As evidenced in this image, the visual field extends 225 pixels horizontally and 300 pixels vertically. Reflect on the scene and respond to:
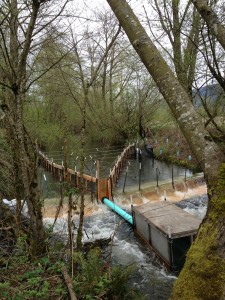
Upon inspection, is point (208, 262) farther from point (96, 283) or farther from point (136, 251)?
point (136, 251)

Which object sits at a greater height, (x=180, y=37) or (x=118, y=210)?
(x=180, y=37)

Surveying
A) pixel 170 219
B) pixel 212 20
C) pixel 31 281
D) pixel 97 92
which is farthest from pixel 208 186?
pixel 97 92

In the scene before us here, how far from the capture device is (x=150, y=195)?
45.3 ft

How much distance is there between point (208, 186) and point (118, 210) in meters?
10.0

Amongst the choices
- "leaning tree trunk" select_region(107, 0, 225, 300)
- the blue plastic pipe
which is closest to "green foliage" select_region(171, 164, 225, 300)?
"leaning tree trunk" select_region(107, 0, 225, 300)

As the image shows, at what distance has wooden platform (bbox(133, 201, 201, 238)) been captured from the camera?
7426mm

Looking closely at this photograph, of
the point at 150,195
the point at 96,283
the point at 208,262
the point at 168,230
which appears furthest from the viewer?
the point at 150,195

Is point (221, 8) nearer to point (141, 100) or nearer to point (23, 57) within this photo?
point (23, 57)

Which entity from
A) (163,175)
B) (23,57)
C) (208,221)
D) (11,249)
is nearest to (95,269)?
(11,249)

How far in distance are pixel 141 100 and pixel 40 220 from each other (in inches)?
780

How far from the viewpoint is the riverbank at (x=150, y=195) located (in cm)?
1246

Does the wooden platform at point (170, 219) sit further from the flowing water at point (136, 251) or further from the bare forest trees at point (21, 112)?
the bare forest trees at point (21, 112)

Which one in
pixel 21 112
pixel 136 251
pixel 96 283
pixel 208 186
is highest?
pixel 21 112

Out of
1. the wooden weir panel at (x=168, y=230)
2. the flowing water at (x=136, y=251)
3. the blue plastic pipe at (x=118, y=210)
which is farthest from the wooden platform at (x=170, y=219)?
the blue plastic pipe at (x=118, y=210)
